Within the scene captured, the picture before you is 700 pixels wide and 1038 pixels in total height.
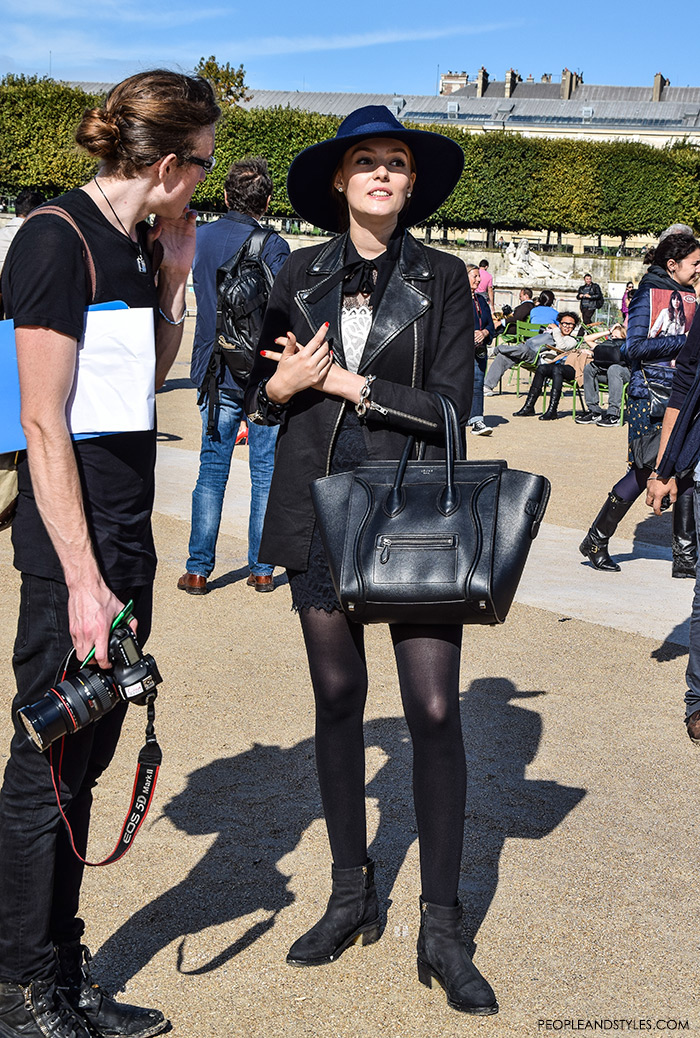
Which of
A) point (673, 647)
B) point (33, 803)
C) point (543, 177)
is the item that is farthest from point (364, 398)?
point (543, 177)

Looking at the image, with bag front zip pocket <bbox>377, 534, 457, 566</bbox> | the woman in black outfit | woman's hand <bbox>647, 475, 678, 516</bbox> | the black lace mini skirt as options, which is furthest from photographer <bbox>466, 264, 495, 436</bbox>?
bag front zip pocket <bbox>377, 534, 457, 566</bbox>

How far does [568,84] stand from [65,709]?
327 ft

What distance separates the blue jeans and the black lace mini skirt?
3.07 meters

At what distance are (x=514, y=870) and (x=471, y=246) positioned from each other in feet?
164

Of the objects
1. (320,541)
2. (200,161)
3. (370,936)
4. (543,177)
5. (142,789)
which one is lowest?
(370,936)

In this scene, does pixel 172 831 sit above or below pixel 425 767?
below

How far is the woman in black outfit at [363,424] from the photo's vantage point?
2.54 metres

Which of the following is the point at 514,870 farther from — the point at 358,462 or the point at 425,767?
the point at 358,462

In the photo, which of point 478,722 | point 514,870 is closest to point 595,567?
point 478,722

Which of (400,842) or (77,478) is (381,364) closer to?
(77,478)

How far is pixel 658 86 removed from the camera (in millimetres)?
92938

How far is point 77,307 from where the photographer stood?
2080 millimetres

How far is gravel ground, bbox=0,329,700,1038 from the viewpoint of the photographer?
2564 millimetres

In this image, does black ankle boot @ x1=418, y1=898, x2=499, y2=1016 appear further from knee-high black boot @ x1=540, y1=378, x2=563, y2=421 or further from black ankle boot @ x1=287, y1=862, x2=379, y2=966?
knee-high black boot @ x1=540, y1=378, x2=563, y2=421
